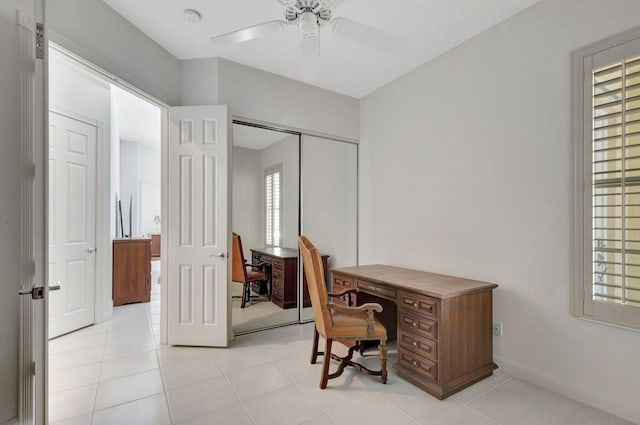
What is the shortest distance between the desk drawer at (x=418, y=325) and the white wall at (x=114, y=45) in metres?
3.03

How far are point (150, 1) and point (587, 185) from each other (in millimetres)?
3495

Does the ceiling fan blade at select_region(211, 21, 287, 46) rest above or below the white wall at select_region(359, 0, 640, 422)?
above

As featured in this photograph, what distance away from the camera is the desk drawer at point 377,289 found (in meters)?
2.64

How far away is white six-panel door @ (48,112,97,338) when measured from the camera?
334 cm

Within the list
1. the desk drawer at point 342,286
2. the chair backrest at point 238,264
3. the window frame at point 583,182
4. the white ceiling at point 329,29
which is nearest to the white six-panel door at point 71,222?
the white ceiling at point 329,29

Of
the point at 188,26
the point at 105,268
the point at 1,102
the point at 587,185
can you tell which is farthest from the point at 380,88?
the point at 105,268

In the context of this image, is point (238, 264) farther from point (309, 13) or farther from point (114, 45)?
point (309, 13)

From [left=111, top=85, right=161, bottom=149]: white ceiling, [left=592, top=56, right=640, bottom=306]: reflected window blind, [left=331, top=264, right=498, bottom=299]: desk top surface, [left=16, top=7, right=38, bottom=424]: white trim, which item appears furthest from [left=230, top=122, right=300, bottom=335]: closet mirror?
[left=592, top=56, right=640, bottom=306]: reflected window blind

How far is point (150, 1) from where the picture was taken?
2.36 meters

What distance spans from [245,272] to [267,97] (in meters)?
2.10

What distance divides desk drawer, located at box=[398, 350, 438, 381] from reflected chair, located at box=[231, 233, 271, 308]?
6.47 ft

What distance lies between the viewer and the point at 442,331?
2211 millimetres

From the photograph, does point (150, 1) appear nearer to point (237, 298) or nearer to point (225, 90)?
point (225, 90)

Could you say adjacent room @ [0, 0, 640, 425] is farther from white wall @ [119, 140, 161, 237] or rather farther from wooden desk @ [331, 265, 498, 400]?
white wall @ [119, 140, 161, 237]
